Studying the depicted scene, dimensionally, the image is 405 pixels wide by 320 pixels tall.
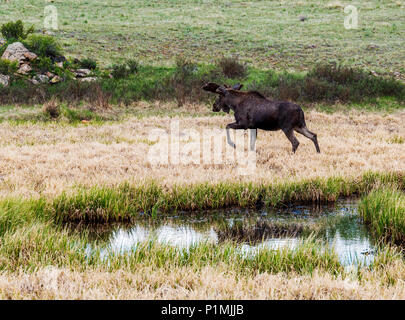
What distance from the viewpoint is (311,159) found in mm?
10500

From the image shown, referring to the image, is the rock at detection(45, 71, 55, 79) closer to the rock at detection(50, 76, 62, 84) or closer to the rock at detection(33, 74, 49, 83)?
the rock at detection(33, 74, 49, 83)

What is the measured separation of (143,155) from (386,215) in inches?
223

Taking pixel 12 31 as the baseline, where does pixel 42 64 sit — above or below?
below

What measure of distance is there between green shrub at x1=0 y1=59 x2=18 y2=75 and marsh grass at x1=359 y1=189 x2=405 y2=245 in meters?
16.8

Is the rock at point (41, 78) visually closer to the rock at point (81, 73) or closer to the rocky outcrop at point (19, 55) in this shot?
the rocky outcrop at point (19, 55)

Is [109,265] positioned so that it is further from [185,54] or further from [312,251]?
[185,54]

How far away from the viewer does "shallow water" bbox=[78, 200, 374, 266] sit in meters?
6.26

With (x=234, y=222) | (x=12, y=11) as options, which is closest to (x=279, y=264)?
(x=234, y=222)

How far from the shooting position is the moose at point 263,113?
10727 millimetres

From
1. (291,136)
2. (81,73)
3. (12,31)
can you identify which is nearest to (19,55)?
(81,73)

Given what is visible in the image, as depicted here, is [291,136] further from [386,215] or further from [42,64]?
[42,64]

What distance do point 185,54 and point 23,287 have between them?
81.2 ft

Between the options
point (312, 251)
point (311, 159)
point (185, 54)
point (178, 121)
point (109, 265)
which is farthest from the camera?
point (185, 54)

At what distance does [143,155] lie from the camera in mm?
10875
